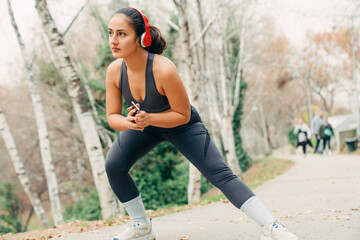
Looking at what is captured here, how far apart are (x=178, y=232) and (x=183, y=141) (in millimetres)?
1267

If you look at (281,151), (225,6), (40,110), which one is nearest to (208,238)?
(40,110)

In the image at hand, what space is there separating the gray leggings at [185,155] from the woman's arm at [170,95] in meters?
0.18

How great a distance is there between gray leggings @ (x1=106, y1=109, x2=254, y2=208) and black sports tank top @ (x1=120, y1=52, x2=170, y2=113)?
0.19m

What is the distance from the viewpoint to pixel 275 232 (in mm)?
2611

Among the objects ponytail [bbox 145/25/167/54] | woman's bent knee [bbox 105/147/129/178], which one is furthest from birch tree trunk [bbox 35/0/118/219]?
ponytail [bbox 145/25/167/54]

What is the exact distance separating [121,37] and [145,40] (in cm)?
17

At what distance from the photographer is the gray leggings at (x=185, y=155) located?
2.75 metres

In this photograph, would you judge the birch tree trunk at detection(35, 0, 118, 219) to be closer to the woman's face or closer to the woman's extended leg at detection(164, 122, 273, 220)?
the woman's extended leg at detection(164, 122, 273, 220)

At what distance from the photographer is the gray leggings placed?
275 centimetres

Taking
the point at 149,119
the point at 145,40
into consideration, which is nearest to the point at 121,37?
the point at 145,40

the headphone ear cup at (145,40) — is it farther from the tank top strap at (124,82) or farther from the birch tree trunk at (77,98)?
the birch tree trunk at (77,98)

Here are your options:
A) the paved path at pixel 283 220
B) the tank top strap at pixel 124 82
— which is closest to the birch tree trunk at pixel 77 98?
the paved path at pixel 283 220

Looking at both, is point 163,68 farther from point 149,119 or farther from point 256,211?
point 256,211

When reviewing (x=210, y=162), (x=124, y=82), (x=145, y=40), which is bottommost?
(x=210, y=162)
